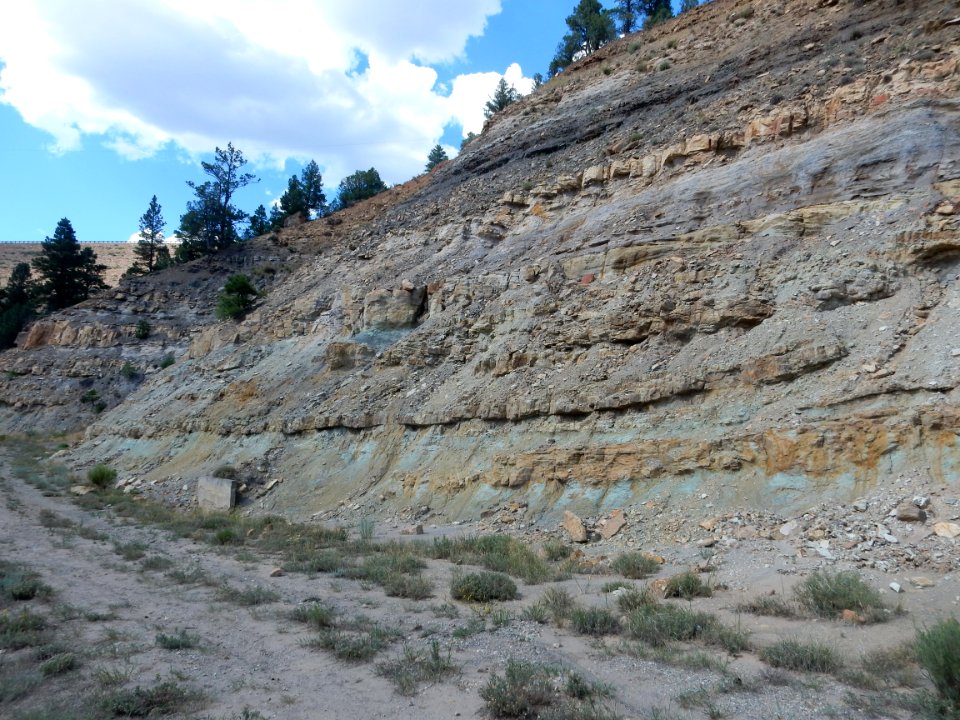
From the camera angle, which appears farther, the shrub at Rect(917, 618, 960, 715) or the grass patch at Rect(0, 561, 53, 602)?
the grass patch at Rect(0, 561, 53, 602)

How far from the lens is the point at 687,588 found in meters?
6.71

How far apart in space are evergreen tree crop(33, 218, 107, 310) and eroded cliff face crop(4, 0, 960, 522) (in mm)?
20718

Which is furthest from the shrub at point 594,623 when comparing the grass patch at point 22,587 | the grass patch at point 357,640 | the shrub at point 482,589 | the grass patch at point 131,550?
the grass patch at point 131,550

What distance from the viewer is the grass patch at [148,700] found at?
4191 mm

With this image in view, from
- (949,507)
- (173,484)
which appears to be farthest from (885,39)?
(173,484)

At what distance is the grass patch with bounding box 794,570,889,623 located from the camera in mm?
5531

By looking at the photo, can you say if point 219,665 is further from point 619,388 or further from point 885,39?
point 885,39

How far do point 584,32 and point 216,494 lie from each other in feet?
134

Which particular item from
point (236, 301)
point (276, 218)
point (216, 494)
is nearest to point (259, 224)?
point (276, 218)

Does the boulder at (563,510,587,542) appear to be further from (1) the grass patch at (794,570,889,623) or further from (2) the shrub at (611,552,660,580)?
(1) the grass patch at (794,570,889,623)

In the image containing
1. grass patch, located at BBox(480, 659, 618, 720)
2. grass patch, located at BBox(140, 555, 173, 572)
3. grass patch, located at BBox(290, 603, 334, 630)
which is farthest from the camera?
grass patch, located at BBox(140, 555, 173, 572)

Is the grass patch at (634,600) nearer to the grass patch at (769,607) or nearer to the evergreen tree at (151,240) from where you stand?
the grass patch at (769,607)

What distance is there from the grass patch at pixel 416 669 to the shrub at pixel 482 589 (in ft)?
5.69

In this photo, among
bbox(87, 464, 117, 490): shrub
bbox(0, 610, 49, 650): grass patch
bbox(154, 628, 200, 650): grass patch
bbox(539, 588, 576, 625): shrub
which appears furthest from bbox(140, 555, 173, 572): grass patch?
bbox(87, 464, 117, 490): shrub
